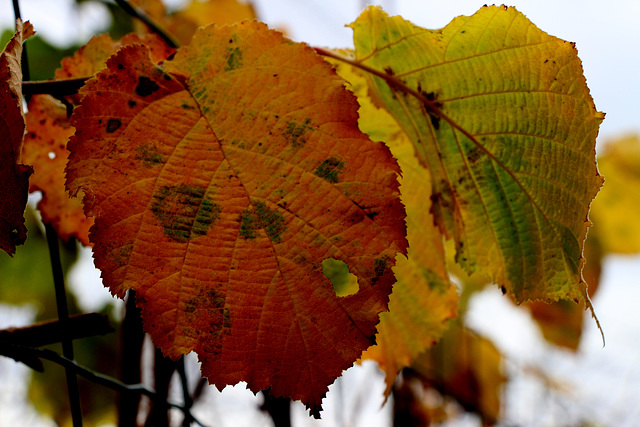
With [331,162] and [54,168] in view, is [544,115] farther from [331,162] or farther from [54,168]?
[54,168]

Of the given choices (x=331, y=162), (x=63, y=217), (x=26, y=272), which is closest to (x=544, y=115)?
(x=331, y=162)

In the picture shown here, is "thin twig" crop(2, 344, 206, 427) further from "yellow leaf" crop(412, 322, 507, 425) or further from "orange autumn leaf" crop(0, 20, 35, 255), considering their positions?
"yellow leaf" crop(412, 322, 507, 425)

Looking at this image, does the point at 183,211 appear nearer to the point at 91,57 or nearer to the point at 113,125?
the point at 113,125

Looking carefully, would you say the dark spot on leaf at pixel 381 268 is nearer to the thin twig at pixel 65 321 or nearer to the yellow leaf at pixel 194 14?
the thin twig at pixel 65 321

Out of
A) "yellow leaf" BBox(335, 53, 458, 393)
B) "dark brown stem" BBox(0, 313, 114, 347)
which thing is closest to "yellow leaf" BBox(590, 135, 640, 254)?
"yellow leaf" BBox(335, 53, 458, 393)

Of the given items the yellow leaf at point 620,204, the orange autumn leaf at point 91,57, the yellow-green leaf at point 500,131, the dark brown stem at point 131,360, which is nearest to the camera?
the yellow-green leaf at point 500,131

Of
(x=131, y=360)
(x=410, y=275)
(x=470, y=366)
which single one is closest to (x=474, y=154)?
(x=410, y=275)

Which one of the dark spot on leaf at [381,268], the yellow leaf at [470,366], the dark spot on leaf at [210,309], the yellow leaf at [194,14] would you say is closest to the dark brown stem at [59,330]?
the dark spot on leaf at [210,309]

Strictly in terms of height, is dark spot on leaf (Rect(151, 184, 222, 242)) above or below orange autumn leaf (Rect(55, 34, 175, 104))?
below
